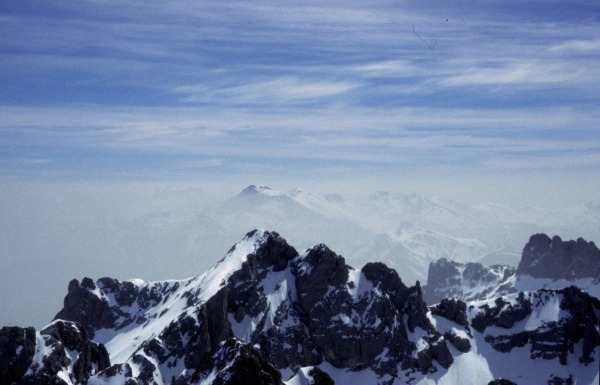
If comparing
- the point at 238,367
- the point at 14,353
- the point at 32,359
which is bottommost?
the point at 32,359

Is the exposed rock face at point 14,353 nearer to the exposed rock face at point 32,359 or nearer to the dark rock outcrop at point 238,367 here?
the exposed rock face at point 32,359

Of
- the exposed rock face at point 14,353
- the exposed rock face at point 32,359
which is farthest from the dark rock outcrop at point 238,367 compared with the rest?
the exposed rock face at point 14,353

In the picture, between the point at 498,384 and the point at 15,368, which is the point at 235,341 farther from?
the point at 498,384

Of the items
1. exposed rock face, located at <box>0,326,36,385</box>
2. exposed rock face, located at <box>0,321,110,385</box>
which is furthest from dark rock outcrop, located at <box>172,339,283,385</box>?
exposed rock face, located at <box>0,326,36,385</box>

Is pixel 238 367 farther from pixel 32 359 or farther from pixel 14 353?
pixel 14 353

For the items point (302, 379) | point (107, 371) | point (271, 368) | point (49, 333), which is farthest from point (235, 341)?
point (49, 333)

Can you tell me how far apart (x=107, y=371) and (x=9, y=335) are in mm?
30614

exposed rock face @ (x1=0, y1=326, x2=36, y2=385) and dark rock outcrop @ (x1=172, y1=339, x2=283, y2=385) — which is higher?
dark rock outcrop @ (x1=172, y1=339, x2=283, y2=385)

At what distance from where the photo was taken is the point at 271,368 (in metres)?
144

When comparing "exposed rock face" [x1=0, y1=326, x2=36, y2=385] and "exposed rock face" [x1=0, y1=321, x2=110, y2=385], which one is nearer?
"exposed rock face" [x1=0, y1=326, x2=36, y2=385]

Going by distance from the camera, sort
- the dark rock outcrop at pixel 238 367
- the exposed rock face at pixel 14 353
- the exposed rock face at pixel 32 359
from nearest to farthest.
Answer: the dark rock outcrop at pixel 238 367 < the exposed rock face at pixel 14 353 < the exposed rock face at pixel 32 359

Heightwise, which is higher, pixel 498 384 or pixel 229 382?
pixel 229 382

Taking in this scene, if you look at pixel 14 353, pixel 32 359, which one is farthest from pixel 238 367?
pixel 14 353

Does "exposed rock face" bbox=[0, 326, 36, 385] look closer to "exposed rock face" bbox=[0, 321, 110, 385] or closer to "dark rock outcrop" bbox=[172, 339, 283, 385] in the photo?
"exposed rock face" bbox=[0, 321, 110, 385]
